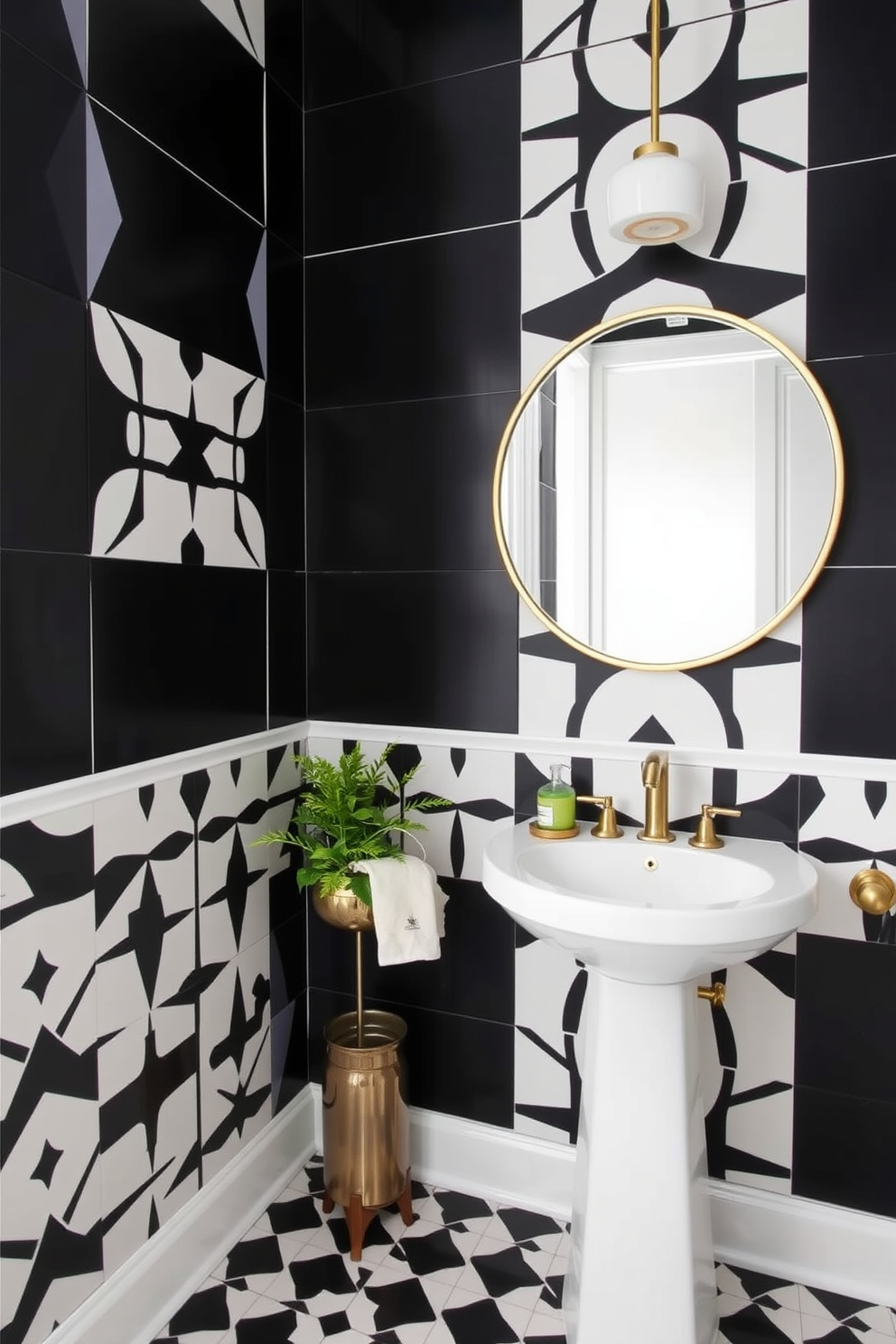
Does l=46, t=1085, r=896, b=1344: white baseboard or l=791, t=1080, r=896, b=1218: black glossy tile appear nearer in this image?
l=46, t=1085, r=896, b=1344: white baseboard

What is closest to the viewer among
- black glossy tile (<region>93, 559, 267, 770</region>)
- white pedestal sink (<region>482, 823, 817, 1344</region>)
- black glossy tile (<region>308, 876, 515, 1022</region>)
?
white pedestal sink (<region>482, 823, 817, 1344</region>)

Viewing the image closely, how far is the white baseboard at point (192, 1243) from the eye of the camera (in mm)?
1491

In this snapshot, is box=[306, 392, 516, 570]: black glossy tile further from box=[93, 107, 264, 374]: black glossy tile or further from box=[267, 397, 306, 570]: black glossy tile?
box=[93, 107, 264, 374]: black glossy tile

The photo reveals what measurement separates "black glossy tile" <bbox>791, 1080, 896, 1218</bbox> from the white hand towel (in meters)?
0.78

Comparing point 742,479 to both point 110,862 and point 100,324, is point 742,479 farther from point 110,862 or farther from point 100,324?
point 110,862

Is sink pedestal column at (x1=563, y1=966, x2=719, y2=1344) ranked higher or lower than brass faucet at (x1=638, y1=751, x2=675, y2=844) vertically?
lower

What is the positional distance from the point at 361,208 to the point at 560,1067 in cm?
192

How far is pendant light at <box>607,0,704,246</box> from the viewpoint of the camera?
5.13 ft

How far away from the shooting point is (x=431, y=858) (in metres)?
2.02

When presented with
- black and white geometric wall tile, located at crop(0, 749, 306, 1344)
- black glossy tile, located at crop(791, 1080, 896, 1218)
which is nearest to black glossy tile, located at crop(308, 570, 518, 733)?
black and white geometric wall tile, located at crop(0, 749, 306, 1344)

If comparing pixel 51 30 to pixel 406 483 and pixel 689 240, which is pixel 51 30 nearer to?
pixel 406 483

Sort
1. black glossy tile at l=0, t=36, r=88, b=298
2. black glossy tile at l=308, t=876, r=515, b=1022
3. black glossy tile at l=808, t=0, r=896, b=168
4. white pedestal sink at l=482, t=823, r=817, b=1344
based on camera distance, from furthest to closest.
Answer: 1. black glossy tile at l=308, t=876, r=515, b=1022
2. black glossy tile at l=808, t=0, r=896, b=168
3. white pedestal sink at l=482, t=823, r=817, b=1344
4. black glossy tile at l=0, t=36, r=88, b=298

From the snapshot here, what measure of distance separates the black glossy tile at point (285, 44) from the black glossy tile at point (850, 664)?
156 cm

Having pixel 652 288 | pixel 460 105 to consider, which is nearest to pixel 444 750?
pixel 652 288
